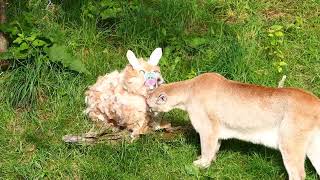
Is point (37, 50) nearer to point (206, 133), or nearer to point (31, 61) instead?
point (31, 61)

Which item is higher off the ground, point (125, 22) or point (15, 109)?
point (125, 22)

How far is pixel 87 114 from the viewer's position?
6.59m

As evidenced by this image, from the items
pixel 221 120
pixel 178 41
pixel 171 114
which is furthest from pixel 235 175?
pixel 178 41

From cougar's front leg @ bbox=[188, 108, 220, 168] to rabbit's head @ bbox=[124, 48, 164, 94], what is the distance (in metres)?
0.50

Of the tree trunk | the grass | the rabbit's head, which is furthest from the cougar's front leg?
the tree trunk

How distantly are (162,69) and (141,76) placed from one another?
3.57 feet

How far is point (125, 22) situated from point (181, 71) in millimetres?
943

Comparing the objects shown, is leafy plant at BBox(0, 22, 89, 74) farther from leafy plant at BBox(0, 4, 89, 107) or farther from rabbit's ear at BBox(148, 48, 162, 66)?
rabbit's ear at BBox(148, 48, 162, 66)

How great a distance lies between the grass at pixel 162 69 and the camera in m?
6.02

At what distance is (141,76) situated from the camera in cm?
620

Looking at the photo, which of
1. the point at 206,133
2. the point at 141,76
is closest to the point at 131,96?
the point at 141,76

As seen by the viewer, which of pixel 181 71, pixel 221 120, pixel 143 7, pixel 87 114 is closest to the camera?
pixel 221 120

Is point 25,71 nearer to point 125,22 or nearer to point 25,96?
point 25,96

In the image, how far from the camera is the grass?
19.7 feet
